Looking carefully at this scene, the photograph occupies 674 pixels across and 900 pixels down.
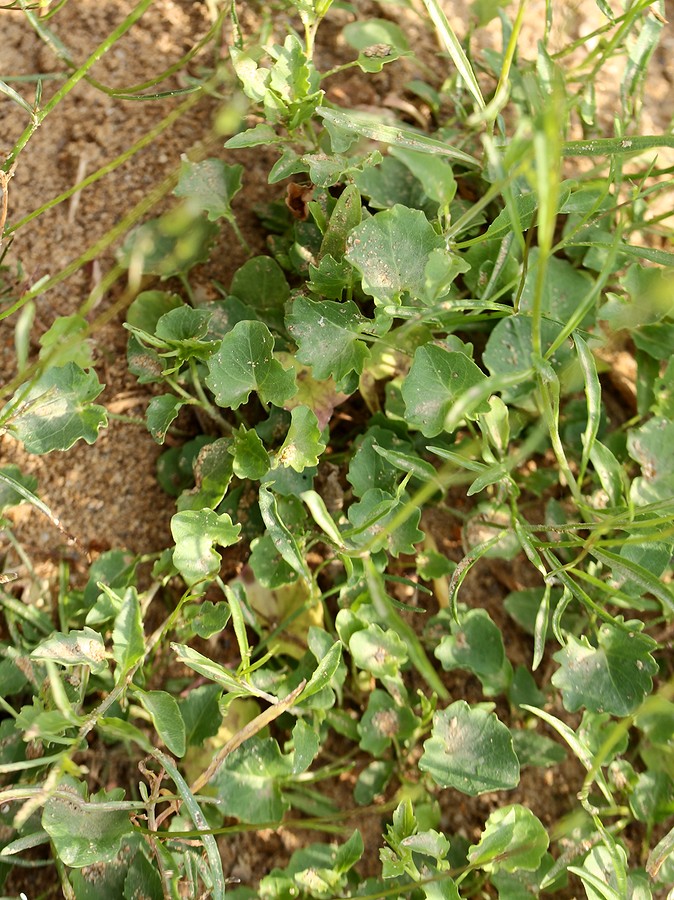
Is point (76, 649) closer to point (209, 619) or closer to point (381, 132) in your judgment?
point (209, 619)

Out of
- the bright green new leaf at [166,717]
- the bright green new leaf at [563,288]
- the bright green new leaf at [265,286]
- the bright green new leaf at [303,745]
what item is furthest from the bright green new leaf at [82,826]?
the bright green new leaf at [563,288]

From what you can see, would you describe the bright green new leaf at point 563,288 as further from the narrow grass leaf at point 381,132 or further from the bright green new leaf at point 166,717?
the bright green new leaf at point 166,717

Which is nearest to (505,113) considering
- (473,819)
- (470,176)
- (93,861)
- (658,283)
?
(470,176)

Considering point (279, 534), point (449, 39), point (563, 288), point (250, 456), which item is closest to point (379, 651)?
point (279, 534)

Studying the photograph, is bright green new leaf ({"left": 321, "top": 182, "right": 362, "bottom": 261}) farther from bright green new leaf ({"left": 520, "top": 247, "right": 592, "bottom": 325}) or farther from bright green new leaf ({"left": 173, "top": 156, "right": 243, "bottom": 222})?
bright green new leaf ({"left": 520, "top": 247, "right": 592, "bottom": 325})

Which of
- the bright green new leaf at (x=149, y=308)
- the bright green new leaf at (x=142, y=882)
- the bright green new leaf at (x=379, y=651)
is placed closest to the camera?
the bright green new leaf at (x=142, y=882)

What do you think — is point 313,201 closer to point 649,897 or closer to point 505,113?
point 505,113
